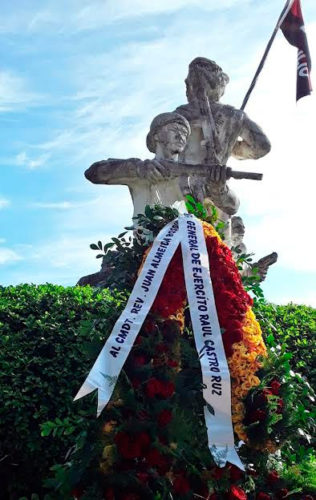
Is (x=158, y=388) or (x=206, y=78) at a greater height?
(x=206, y=78)

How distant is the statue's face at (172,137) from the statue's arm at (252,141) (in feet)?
4.75

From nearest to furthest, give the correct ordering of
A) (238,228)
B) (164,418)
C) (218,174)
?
(164,418) < (218,174) < (238,228)

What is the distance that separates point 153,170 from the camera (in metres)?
7.22

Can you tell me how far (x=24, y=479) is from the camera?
5.24m

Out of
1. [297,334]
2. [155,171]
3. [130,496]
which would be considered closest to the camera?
[130,496]

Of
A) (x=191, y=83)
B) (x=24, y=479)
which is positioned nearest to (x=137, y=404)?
(x=24, y=479)

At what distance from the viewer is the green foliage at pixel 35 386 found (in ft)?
16.7

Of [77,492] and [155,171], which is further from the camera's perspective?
[155,171]

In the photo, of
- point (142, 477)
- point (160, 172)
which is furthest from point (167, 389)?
point (160, 172)

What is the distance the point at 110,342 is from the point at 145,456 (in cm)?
60

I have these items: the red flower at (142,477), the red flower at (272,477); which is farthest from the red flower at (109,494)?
the red flower at (272,477)

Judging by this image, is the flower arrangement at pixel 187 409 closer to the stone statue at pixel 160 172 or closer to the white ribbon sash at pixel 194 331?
the white ribbon sash at pixel 194 331

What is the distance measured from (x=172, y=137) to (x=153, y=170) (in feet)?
1.54

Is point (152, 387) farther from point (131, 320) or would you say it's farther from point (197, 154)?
point (197, 154)
